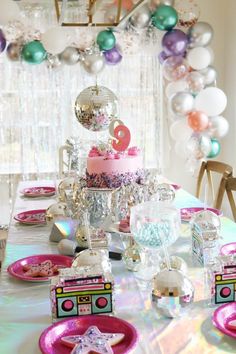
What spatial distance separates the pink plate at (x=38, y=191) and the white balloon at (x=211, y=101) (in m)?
1.11

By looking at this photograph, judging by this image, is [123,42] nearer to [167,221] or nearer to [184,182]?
[184,182]

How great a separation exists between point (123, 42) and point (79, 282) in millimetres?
3096

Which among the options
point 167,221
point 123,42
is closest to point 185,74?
point 123,42

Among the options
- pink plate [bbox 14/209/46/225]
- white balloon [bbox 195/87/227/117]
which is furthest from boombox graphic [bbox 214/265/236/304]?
white balloon [bbox 195/87/227/117]

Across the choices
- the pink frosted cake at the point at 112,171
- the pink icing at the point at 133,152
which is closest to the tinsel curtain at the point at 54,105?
the pink icing at the point at 133,152

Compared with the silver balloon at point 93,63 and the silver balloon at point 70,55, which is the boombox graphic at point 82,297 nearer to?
the silver balloon at point 93,63

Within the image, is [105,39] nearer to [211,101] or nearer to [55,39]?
[55,39]

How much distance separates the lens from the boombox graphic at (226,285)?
52.1 inches

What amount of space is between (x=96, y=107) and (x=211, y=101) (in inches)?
33.4

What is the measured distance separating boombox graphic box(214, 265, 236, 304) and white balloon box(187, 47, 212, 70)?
85.6 inches

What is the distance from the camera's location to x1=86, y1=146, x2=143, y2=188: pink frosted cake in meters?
2.13

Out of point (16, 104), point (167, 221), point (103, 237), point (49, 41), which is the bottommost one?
point (103, 237)

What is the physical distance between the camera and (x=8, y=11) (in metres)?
3.09

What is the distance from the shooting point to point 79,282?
129 centimetres
